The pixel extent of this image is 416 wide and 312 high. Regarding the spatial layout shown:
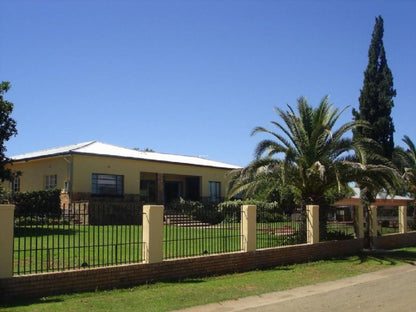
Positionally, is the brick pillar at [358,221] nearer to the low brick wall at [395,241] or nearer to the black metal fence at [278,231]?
the low brick wall at [395,241]

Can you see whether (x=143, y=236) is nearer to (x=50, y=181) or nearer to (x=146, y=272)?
(x=146, y=272)

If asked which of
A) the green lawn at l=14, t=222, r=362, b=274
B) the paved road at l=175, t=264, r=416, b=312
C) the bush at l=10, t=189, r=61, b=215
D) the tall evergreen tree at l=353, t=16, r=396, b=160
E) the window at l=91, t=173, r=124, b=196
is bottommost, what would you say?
the paved road at l=175, t=264, r=416, b=312

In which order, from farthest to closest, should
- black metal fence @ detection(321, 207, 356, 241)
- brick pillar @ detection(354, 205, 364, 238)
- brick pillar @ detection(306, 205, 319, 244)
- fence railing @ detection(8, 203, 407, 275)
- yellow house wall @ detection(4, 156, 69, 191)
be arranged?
yellow house wall @ detection(4, 156, 69, 191), brick pillar @ detection(354, 205, 364, 238), black metal fence @ detection(321, 207, 356, 241), brick pillar @ detection(306, 205, 319, 244), fence railing @ detection(8, 203, 407, 275)

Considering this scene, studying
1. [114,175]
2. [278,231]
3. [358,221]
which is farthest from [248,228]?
[114,175]

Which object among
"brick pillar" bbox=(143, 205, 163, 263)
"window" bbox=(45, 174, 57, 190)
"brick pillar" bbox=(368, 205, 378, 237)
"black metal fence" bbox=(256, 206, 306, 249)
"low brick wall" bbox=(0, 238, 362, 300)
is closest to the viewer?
"low brick wall" bbox=(0, 238, 362, 300)

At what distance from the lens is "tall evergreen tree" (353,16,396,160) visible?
27.1 meters

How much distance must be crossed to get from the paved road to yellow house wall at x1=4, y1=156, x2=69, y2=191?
19398 millimetres

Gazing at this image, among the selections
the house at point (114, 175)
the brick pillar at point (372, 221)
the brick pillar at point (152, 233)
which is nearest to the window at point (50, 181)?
the house at point (114, 175)

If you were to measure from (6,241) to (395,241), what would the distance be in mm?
18577

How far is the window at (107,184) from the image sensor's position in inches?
1119

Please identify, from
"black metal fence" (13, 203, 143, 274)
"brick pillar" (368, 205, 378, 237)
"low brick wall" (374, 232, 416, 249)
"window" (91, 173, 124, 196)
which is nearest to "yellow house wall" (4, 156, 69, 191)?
"window" (91, 173, 124, 196)

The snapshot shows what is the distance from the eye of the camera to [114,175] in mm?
29531

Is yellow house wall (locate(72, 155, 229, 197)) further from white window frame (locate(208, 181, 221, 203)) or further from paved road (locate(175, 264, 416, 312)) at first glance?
paved road (locate(175, 264, 416, 312))

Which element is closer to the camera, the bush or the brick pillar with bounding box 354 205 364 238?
the brick pillar with bounding box 354 205 364 238
